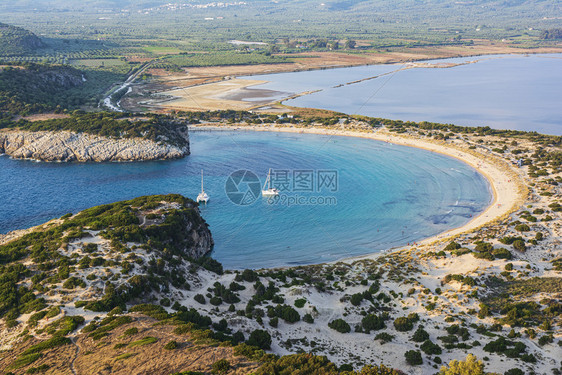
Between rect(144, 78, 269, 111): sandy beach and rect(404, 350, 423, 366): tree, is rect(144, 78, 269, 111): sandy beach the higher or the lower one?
the higher one

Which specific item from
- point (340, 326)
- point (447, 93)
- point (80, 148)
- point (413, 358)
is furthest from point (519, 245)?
point (447, 93)

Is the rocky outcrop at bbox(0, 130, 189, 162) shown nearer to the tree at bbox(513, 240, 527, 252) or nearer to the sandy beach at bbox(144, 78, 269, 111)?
the sandy beach at bbox(144, 78, 269, 111)

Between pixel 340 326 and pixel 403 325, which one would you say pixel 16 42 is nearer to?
pixel 340 326

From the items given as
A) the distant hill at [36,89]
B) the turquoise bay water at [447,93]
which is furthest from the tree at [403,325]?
the distant hill at [36,89]

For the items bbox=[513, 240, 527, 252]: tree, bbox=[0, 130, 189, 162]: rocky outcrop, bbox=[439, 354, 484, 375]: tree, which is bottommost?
bbox=[513, 240, 527, 252]: tree

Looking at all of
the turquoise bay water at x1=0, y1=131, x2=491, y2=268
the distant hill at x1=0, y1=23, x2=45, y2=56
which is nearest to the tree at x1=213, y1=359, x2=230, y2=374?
the turquoise bay water at x1=0, y1=131, x2=491, y2=268

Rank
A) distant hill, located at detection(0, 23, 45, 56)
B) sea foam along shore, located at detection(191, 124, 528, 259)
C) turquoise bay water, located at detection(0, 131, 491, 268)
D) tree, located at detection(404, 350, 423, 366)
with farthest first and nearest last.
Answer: distant hill, located at detection(0, 23, 45, 56)
sea foam along shore, located at detection(191, 124, 528, 259)
turquoise bay water, located at detection(0, 131, 491, 268)
tree, located at detection(404, 350, 423, 366)
